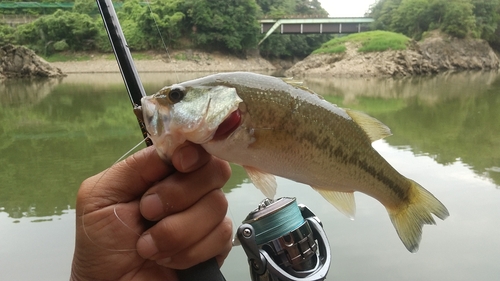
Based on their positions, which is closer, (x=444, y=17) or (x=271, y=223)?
(x=271, y=223)

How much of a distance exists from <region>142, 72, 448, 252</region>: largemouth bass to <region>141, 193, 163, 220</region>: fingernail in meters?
0.20

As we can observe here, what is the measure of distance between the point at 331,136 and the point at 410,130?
994 cm

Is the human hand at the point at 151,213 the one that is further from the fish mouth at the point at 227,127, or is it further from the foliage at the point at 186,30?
the foliage at the point at 186,30

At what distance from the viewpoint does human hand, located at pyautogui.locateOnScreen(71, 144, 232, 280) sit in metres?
1.73

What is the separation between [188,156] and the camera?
1639 mm

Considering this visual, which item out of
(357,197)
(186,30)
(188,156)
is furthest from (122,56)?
(186,30)

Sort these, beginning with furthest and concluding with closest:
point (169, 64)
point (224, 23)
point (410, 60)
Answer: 1. point (169, 64)
2. point (410, 60)
3. point (224, 23)

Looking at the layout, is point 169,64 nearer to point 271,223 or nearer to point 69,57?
point 69,57

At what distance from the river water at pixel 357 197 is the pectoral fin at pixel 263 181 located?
2636 millimetres

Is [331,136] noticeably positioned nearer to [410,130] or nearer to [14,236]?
[14,236]

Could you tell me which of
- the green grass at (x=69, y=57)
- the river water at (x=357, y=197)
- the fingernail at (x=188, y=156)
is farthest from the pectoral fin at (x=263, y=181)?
the green grass at (x=69, y=57)

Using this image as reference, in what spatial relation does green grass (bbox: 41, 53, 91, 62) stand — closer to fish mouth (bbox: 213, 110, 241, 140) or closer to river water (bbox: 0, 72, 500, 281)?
river water (bbox: 0, 72, 500, 281)

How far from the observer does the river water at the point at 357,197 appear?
4.42 meters

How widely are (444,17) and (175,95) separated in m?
52.4
